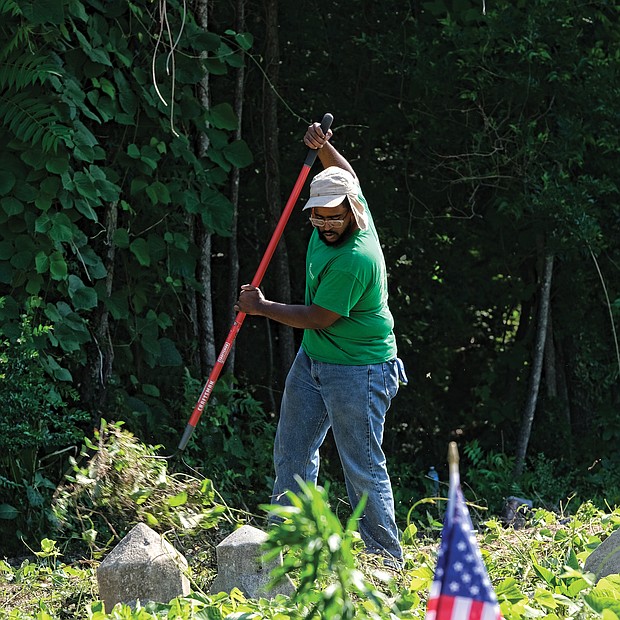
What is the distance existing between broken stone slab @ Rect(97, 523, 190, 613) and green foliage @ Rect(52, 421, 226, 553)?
526 millimetres

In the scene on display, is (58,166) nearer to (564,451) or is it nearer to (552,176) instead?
(552,176)

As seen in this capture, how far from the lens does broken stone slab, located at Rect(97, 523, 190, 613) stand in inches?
121

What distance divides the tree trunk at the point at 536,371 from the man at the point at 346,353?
239 centimetres

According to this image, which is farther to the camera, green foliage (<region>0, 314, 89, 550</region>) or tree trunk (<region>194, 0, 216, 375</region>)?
tree trunk (<region>194, 0, 216, 375</region>)

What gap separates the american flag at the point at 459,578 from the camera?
1804 mm

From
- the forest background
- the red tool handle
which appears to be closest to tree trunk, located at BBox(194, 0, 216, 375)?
the forest background

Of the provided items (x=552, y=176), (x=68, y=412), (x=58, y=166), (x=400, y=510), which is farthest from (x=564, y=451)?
(x=58, y=166)

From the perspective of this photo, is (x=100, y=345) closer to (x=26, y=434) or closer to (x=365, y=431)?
(x=26, y=434)

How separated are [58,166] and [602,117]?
2.88 meters

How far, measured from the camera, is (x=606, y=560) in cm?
300

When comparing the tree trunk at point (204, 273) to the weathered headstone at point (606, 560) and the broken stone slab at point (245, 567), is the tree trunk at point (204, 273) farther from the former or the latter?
the weathered headstone at point (606, 560)

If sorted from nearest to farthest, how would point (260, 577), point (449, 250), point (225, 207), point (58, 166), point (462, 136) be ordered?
point (260, 577) → point (58, 166) → point (225, 207) → point (462, 136) → point (449, 250)

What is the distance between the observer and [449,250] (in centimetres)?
631

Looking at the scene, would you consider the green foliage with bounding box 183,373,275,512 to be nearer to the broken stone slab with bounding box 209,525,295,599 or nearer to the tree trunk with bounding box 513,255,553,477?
the tree trunk with bounding box 513,255,553,477
